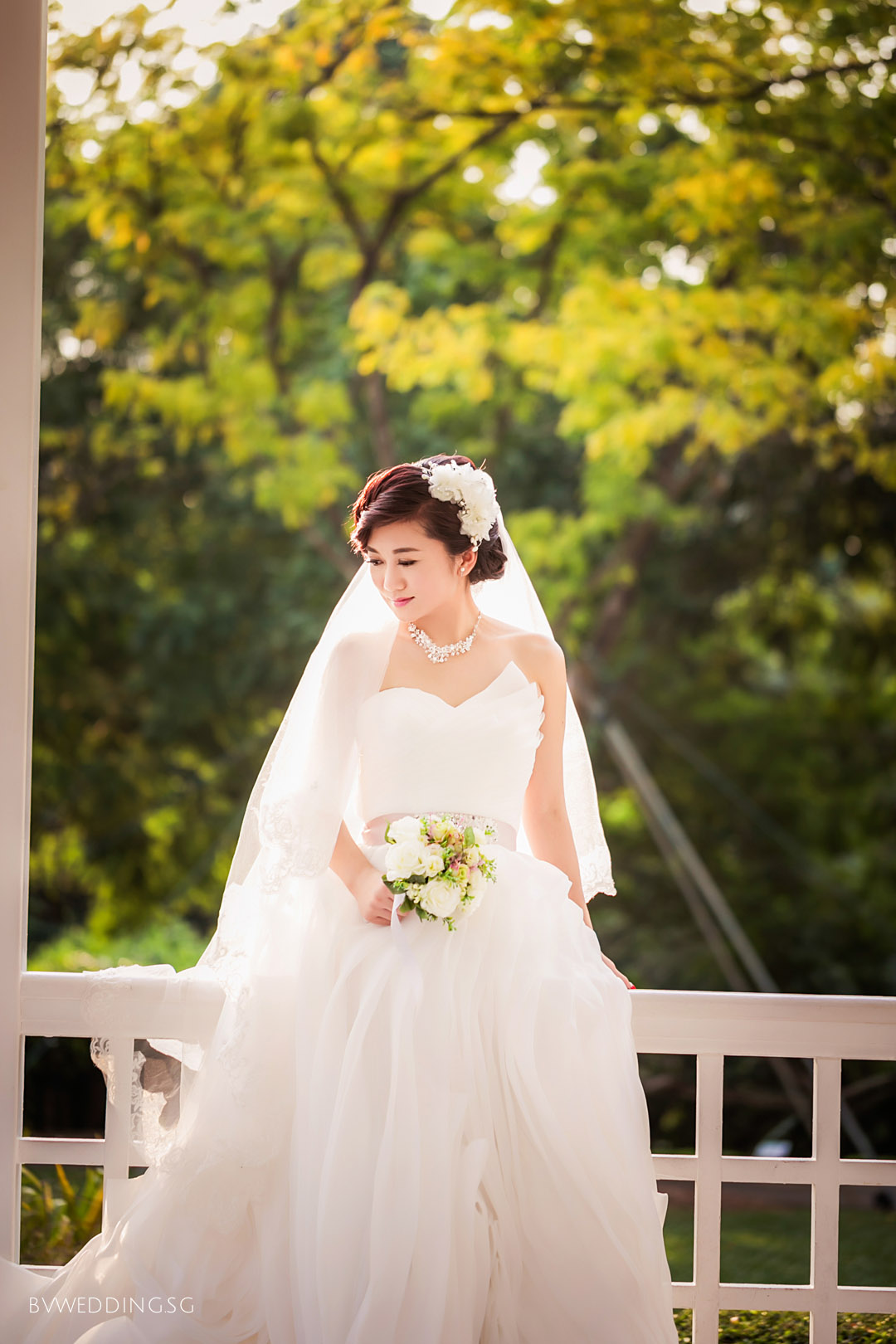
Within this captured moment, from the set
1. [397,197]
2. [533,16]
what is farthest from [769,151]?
[397,197]

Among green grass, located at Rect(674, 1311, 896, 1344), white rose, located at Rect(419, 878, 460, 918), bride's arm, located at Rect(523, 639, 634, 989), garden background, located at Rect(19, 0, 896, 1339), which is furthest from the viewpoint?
garden background, located at Rect(19, 0, 896, 1339)

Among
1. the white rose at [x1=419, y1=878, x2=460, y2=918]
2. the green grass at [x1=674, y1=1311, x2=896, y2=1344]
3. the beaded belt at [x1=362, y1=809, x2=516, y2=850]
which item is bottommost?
the green grass at [x1=674, y1=1311, x2=896, y2=1344]

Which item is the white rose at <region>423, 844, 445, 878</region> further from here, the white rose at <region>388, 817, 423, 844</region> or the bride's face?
the bride's face

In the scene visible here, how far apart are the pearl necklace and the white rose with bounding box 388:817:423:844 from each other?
453mm

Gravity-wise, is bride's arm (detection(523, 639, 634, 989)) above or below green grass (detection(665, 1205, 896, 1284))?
above

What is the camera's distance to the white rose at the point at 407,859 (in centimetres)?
→ 199

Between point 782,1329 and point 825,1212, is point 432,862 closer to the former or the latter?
point 825,1212

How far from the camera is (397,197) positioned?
601 centimetres

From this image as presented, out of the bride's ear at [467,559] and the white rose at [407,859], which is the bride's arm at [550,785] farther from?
the white rose at [407,859]

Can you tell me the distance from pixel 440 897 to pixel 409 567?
0.70 m

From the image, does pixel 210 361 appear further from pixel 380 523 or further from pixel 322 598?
pixel 380 523

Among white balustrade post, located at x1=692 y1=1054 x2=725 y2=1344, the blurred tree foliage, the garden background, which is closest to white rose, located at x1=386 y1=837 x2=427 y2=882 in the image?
white balustrade post, located at x1=692 y1=1054 x2=725 y2=1344

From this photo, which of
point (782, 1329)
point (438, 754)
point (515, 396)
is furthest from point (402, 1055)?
point (515, 396)

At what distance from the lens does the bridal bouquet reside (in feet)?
6.53
